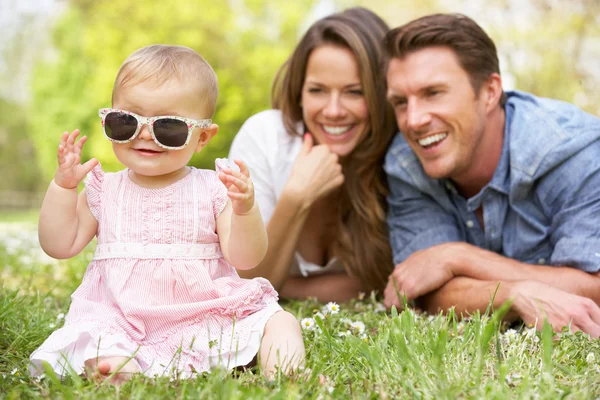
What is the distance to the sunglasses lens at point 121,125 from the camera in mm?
2623

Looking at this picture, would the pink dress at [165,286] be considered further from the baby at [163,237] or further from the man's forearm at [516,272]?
the man's forearm at [516,272]

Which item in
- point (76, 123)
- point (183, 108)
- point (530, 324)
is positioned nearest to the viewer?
point (183, 108)

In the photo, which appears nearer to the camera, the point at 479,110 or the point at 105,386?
the point at 105,386

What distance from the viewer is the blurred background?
40.2ft

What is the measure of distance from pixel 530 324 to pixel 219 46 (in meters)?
16.6

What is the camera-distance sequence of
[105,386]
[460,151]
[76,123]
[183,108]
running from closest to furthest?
[105,386] < [183,108] < [460,151] < [76,123]

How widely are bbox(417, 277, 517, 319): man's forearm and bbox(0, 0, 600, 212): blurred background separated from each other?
214 cm

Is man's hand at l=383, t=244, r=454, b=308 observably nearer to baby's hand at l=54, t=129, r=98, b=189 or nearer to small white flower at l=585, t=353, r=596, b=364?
small white flower at l=585, t=353, r=596, b=364

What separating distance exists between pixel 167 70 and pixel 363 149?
83.1 inches

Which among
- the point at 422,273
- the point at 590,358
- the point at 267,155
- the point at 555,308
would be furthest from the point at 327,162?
the point at 590,358

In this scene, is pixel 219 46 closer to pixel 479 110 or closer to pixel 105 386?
pixel 479 110

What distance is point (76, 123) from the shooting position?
79.5 ft

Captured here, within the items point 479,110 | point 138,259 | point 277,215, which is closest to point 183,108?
point 138,259

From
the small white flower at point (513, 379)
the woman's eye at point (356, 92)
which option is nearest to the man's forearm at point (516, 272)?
the woman's eye at point (356, 92)
